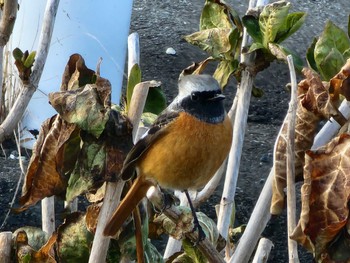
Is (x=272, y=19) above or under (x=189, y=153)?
above

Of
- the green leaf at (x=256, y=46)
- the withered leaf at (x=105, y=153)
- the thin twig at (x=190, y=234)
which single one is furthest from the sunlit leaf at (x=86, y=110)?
the green leaf at (x=256, y=46)

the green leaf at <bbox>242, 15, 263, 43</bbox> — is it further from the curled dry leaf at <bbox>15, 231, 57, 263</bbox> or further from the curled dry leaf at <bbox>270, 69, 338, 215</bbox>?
the curled dry leaf at <bbox>15, 231, 57, 263</bbox>

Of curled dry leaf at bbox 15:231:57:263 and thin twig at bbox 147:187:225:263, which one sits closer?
thin twig at bbox 147:187:225:263

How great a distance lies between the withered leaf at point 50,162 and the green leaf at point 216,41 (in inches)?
17.4

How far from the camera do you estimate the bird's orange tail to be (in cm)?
186

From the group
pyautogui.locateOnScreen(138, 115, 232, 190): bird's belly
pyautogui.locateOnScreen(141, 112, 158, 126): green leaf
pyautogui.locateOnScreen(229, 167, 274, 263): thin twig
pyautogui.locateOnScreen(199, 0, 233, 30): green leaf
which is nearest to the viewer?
pyautogui.locateOnScreen(229, 167, 274, 263): thin twig

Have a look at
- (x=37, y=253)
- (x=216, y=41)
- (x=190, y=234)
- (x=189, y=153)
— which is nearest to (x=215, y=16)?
(x=216, y=41)

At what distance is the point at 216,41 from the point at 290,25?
0.18 meters

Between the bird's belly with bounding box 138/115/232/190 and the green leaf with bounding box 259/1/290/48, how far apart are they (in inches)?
14.8

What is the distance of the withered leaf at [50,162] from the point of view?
1826 mm

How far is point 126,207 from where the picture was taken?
191cm

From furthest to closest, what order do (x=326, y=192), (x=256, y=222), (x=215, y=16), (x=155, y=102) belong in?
(x=215, y=16)
(x=155, y=102)
(x=256, y=222)
(x=326, y=192)

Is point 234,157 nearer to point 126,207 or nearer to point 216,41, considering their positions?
point 216,41

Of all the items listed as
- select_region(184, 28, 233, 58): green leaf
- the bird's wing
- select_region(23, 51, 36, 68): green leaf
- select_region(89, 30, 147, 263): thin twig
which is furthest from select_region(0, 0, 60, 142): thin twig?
select_region(89, 30, 147, 263): thin twig
